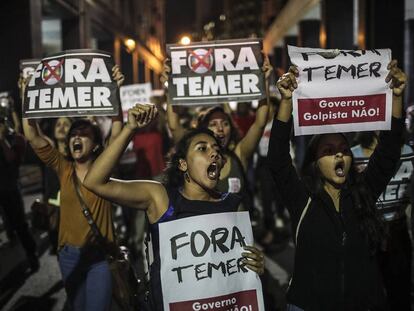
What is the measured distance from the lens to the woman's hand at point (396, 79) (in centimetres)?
309

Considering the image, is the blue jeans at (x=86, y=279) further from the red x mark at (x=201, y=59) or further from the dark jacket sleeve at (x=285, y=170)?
the red x mark at (x=201, y=59)

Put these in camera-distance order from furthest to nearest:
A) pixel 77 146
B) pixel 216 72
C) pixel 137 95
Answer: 1. pixel 137 95
2. pixel 216 72
3. pixel 77 146

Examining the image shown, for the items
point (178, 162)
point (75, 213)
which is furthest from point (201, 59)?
point (178, 162)

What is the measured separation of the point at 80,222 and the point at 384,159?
2.13 meters

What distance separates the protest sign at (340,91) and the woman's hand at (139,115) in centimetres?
84

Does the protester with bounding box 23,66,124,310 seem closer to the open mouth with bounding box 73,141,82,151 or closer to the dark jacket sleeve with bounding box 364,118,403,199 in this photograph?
the open mouth with bounding box 73,141,82,151

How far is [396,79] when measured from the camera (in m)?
3.10

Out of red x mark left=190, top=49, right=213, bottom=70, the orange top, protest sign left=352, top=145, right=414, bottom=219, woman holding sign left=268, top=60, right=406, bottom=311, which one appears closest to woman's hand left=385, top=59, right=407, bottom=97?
woman holding sign left=268, top=60, right=406, bottom=311

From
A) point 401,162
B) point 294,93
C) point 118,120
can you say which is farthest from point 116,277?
point 401,162

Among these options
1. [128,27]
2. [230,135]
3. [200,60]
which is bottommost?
[230,135]

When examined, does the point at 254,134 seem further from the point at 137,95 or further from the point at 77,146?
the point at 137,95

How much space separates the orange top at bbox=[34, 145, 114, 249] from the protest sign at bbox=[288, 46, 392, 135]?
1621mm

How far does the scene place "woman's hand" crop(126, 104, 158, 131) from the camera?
2.80 metres

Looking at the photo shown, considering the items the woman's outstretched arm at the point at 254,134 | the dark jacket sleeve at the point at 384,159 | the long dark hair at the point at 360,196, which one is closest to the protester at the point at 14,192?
the woman's outstretched arm at the point at 254,134
